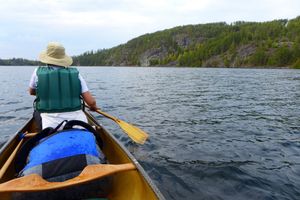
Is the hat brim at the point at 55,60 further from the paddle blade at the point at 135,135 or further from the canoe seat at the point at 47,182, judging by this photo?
the paddle blade at the point at 135,135

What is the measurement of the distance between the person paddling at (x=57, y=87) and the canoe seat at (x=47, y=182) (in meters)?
2.03

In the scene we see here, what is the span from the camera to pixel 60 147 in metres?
4.52

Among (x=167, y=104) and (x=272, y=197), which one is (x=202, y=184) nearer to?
(x=272, y=197)

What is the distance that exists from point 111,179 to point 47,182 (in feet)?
3.01

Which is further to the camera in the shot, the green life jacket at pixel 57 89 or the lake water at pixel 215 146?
the lake water at pixel 215 146

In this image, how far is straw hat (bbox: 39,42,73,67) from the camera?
19.7 feet

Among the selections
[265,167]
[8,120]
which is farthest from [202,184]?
[8,120]

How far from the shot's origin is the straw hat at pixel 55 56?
6004 millimetres

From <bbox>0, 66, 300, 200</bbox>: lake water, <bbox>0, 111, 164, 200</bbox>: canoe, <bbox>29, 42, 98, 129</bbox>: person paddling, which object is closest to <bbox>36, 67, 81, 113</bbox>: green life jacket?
<bbox>29, 42, 98, 129</bbox>: person paddling

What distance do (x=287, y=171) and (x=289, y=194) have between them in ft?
4.27

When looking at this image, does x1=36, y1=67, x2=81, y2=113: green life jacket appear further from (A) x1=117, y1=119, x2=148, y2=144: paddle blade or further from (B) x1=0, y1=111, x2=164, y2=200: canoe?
(A) x1=117, y1=119, x2=148, y2=144: paddle blade

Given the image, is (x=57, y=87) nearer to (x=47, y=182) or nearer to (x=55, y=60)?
(x=55, y=60)

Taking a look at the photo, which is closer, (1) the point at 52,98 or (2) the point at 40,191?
(2) the point at 40,191

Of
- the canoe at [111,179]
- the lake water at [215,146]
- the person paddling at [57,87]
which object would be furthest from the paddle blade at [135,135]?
the person paddling at [57,87]
